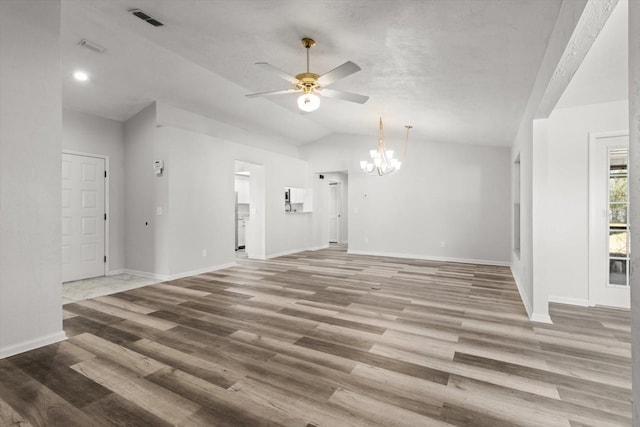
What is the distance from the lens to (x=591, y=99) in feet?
12.0

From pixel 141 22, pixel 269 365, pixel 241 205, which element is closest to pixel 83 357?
pixel 269 365

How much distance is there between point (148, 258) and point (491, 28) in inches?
224

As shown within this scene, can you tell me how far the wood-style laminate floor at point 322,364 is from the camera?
6.08ft

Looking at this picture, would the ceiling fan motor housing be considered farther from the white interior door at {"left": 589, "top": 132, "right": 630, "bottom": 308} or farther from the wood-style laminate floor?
the white interior door at {"left": 589, "top": 132, "right": 630, "bottom": 308}

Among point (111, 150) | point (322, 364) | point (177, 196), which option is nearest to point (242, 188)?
point (111, 150)

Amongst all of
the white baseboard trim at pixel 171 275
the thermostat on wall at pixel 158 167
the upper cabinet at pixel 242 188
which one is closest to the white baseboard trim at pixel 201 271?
the white baseboard trim at pixel 171 275

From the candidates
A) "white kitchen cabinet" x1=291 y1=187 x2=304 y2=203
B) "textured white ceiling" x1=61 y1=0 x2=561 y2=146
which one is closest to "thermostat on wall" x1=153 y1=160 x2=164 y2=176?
"textured white ceiling" x1=61 y1=0 x2=561 y2=146

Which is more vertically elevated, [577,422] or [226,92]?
[226,92]

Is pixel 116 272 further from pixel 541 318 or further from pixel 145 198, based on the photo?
pixel 541 318

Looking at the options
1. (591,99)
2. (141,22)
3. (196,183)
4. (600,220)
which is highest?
(141,22)

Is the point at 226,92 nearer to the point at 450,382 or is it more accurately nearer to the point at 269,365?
the point at 269,365

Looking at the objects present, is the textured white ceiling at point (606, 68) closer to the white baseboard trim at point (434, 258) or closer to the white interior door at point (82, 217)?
the white baseboard trim at point (434, 258)

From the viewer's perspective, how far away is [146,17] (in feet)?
10.3

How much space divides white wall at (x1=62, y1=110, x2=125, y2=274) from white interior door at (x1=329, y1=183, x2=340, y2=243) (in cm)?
662
